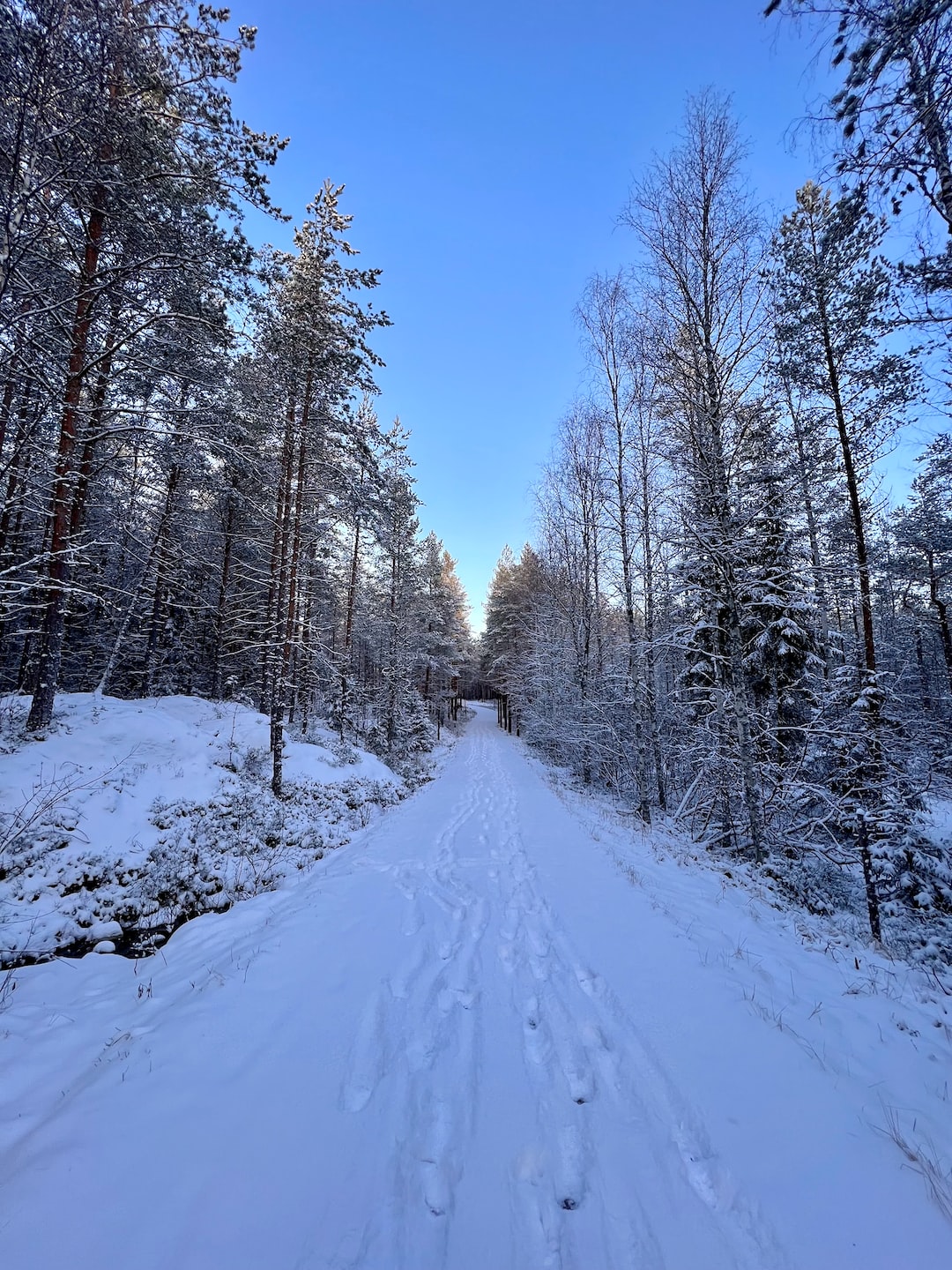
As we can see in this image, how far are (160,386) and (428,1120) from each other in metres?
13.3

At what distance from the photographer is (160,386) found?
10.3m

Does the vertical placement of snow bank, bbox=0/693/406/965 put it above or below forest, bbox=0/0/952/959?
below

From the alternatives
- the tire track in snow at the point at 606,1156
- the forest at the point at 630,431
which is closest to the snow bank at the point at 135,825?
the forest at the point at 630,431

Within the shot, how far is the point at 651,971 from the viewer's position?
405 centimetres

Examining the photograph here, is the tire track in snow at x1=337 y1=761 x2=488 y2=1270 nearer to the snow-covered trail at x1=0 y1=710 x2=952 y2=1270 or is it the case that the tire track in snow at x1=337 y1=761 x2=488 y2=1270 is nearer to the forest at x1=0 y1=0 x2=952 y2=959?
the snow-covered trail at x1=0 y1=710 x2=952 y2=1270

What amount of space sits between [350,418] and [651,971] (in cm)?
1322

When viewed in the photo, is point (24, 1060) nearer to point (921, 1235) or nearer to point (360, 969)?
point (360, 969)

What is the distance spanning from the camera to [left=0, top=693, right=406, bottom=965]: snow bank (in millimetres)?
5238

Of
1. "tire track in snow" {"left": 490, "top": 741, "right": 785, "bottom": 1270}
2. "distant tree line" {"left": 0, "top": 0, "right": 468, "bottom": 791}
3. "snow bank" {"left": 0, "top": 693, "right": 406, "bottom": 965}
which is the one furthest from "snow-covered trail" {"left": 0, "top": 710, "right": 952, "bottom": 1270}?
"distant tree line" {"left": 0, "top": 0, "right": 468, "bottom": 791}

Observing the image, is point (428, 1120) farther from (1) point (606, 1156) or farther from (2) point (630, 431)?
(2) point (630, 431)

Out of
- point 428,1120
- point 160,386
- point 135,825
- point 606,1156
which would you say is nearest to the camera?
point 606,1156

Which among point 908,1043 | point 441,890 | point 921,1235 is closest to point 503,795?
point 441,890

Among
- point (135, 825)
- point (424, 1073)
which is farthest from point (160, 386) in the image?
point (424, 1073)

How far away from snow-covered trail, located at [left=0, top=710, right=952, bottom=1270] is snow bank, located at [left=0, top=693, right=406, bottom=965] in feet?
3.58
